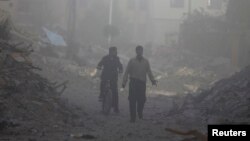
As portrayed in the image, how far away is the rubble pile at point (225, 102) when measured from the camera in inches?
499

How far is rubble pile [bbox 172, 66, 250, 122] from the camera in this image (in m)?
12.7

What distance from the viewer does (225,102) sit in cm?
1374

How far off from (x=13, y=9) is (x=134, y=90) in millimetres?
22611

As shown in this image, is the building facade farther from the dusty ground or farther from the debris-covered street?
the dusty ground

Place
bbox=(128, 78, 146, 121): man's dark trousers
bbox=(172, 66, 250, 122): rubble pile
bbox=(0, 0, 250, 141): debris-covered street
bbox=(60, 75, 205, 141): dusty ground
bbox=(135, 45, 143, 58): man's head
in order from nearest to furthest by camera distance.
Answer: bbox=(60, 75, 205, 141): dusty ground, bbox=(0, 0, 250, 141): debris-covered street, bbox=(172, 66, 250, 122): rubble pile, bbox=(135, 45, 143, 58): man's head, bbox=(128, 78, 146, 121): man's dark trousers

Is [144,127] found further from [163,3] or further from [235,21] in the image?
[163,3]

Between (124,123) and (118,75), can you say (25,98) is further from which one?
(118,75)

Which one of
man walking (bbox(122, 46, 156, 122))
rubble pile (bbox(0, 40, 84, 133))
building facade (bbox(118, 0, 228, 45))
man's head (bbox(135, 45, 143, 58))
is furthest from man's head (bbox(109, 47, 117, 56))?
building facade (bbox(118, 0, 228, 45))

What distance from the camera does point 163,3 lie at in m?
45.0

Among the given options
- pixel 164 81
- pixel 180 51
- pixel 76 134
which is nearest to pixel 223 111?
pixel 76 134

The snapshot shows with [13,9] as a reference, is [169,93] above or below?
below

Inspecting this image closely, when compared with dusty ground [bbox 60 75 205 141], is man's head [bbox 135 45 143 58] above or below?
above

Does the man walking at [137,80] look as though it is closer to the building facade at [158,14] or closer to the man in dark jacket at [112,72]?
the man in dark jacket at [112,72]

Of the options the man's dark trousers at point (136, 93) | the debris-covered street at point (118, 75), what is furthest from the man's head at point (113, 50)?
the man's dark trousers at point (136, 93)
